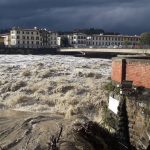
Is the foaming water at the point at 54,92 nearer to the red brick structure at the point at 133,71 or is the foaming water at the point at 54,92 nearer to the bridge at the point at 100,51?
the red brick structure at the point at 133,71

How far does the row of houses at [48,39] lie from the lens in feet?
467

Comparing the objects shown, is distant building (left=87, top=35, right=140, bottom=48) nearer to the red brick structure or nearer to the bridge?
the bridge

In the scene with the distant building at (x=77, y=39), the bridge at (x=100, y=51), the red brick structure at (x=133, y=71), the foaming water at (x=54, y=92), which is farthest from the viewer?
the distant building at (x=77, y=39)

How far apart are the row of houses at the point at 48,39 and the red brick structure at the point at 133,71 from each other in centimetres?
11506

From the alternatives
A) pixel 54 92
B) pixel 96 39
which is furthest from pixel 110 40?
pixel 54 92

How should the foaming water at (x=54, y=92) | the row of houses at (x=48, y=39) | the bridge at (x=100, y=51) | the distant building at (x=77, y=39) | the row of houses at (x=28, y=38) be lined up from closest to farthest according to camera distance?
the foaming water at (x=54, y=92) < the bridge at (x=100, y=51) < the row of houses at (x=28, y=38) < the row of houses at (x=48, y=39) < the distant building at (x=77, y=39)

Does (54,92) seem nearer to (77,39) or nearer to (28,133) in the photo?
(28,133)

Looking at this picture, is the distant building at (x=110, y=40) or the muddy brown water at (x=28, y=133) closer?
the muddy brown water at (x=28, y=133)

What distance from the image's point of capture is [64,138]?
10477 millimetres

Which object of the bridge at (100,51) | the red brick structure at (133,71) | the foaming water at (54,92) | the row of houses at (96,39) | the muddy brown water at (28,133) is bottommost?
the row of houses at (96,39)

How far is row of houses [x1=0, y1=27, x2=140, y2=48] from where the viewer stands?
142 metres

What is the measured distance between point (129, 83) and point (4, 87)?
1768 centimetres

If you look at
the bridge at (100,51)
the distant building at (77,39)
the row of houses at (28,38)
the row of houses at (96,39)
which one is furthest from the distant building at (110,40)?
the bridge at (100,51)

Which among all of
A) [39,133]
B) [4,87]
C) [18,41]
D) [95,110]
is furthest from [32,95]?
[18,41]
